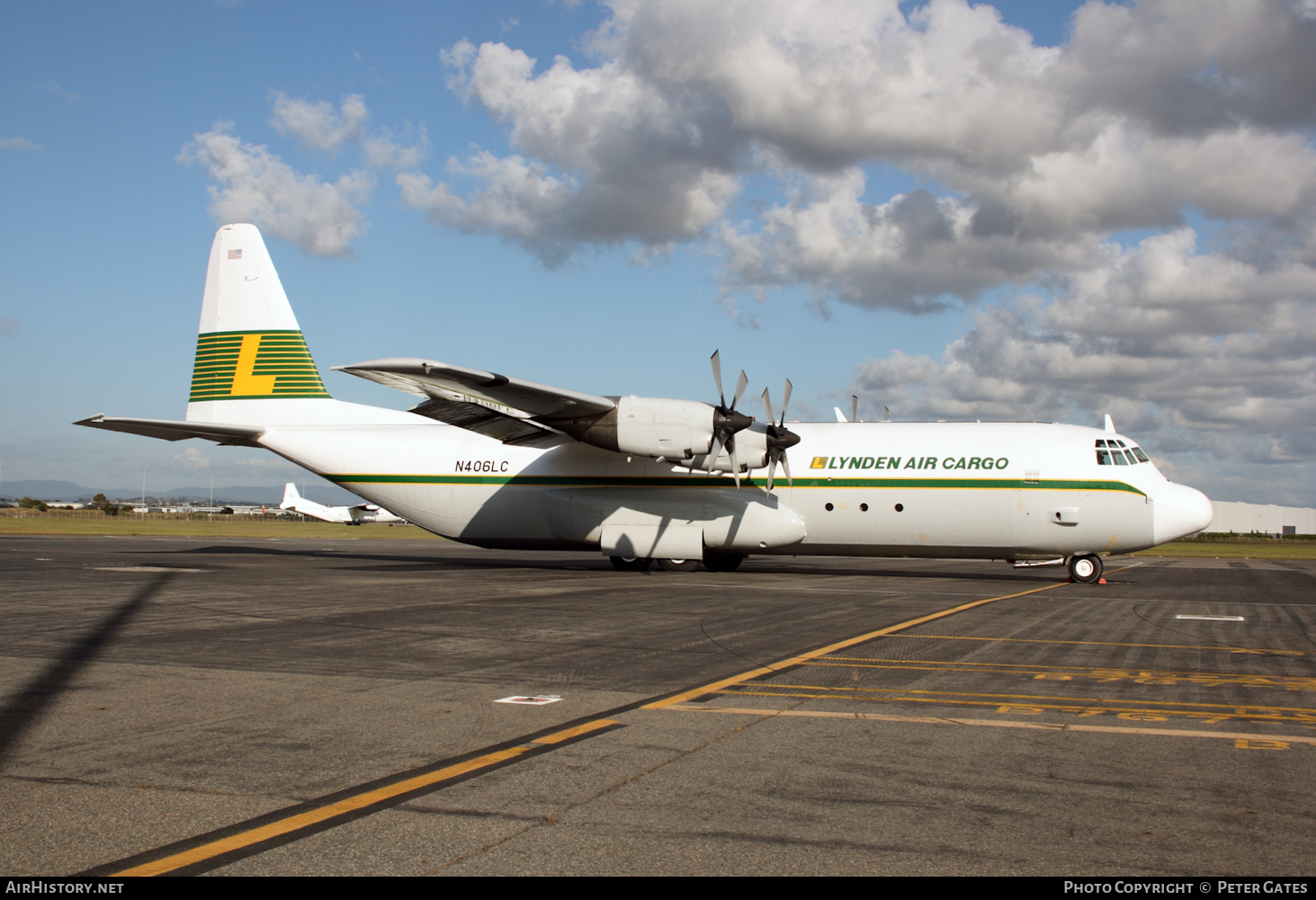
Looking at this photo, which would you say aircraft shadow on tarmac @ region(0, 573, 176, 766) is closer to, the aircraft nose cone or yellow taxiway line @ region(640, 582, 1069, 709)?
yellow taxiway line @ region(640, 582, 1069, 709)

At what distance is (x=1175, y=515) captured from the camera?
22969mm

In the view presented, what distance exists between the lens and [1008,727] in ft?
23.2

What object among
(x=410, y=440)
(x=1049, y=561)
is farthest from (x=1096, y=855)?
(x=410, y=440)

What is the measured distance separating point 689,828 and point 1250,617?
50.8 feet

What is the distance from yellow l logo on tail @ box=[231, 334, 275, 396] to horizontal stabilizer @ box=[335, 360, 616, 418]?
8.26 m

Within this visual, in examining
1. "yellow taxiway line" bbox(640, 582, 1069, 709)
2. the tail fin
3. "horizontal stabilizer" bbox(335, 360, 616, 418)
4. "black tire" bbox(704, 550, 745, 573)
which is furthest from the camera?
the tail fin

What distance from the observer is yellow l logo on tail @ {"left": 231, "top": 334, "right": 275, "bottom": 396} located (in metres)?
29.1

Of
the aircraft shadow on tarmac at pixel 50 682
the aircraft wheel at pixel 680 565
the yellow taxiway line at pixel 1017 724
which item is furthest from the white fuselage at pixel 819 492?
the yellow taxiway line at pixel 1017 724

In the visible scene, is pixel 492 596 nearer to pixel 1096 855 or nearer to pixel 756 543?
pixel 756 543

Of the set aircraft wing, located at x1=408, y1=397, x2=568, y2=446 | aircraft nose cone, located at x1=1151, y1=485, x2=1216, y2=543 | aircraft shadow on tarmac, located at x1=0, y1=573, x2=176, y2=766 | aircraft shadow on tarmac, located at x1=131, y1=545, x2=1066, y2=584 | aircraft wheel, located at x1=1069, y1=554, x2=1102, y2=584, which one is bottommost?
aircraft shadow on tarmac, located at x1=131, y1=545, x2=1066, y2=584

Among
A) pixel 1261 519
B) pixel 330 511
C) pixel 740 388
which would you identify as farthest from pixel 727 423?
pixel 1261 519

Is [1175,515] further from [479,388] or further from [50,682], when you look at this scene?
[50,682]

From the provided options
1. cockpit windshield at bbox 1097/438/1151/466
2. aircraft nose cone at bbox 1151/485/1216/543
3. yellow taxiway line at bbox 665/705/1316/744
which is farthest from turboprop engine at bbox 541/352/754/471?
yellow taxiway line at bbox 665/705/1316/744

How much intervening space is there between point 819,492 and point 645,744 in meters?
19.2
